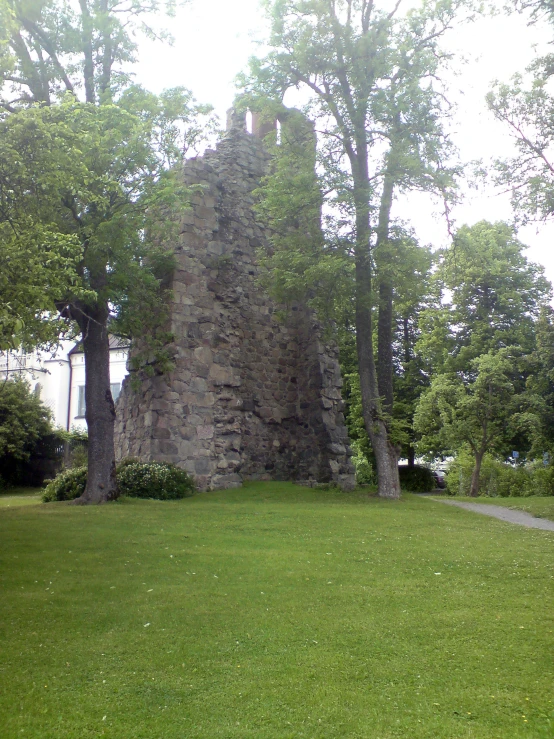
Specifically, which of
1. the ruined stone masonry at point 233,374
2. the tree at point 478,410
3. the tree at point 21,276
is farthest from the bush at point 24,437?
the tree at point 21,276

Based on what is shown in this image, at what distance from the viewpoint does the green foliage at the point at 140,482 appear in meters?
13.8

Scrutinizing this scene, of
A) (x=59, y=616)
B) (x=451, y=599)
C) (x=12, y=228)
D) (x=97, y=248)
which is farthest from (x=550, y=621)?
(x=97, y=248)

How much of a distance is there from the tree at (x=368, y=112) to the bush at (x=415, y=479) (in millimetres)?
12877

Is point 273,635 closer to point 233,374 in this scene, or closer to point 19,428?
point 233,374

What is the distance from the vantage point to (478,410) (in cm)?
2223

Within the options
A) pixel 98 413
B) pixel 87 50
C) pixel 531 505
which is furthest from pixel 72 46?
pixel 531 505

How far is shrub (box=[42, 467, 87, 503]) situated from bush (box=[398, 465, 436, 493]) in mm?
16292

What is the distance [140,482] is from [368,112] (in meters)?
10.1

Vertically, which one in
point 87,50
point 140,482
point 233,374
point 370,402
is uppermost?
point 87,50

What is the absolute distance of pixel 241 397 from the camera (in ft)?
54.0

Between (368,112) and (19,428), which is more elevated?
(368,112)

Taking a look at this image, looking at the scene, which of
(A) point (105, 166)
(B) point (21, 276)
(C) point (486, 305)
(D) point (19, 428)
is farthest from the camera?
(C) point (486, 305)

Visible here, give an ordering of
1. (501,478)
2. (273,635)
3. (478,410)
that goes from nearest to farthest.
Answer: (273,635), (478,410), (501,478)

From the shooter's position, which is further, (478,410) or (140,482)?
(478,410)
